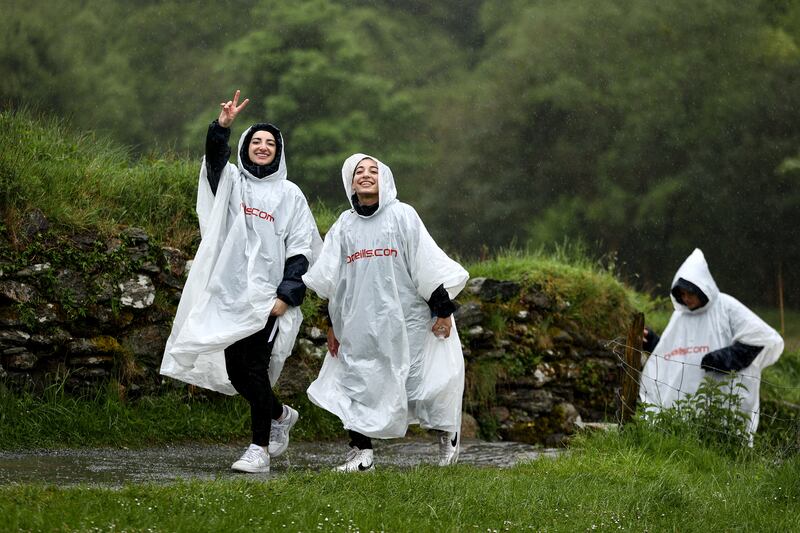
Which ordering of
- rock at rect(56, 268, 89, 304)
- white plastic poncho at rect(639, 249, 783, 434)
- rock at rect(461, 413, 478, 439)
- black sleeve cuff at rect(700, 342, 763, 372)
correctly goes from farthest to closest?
rock at rect(461, 413, 478, 439) → white plastic poncho at rect(639, 249, 783, 434) → black sleeve cuff at rect(700, 342, 763, 372) → rock at rect(56, 268, 89, 304)

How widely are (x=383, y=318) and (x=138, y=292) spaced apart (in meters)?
2.58

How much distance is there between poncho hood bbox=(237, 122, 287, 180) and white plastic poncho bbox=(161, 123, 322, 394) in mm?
11

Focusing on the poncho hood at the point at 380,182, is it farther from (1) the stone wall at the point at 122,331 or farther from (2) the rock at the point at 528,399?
(2) the rock at the point at 528,399

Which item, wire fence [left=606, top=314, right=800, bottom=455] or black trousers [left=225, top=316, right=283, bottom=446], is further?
wire fence [left=606, top=314, right=800, bottom=455]

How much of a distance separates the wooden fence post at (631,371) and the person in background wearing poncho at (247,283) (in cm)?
271

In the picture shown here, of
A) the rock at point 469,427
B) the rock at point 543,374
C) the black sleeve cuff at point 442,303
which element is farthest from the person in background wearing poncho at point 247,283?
the rock at point 543,374

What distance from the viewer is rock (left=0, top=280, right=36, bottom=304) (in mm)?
7801

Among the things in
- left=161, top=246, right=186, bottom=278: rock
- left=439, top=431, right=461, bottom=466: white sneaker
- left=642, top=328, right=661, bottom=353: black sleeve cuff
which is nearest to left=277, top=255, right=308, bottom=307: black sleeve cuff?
left=439, top=431, right=461, bottom=466: white sneaker

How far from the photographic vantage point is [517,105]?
1199 inches

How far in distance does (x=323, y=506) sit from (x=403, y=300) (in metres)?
1.88

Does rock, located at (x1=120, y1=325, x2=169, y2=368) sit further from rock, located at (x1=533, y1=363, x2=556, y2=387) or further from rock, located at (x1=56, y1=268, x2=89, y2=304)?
rock, located at (x1=533, y1=363, x2=556, y2=387)

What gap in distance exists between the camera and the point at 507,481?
6180 mm

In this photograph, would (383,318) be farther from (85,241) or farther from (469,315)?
Result: (469,315)

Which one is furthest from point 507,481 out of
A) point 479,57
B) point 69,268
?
point 479,57
